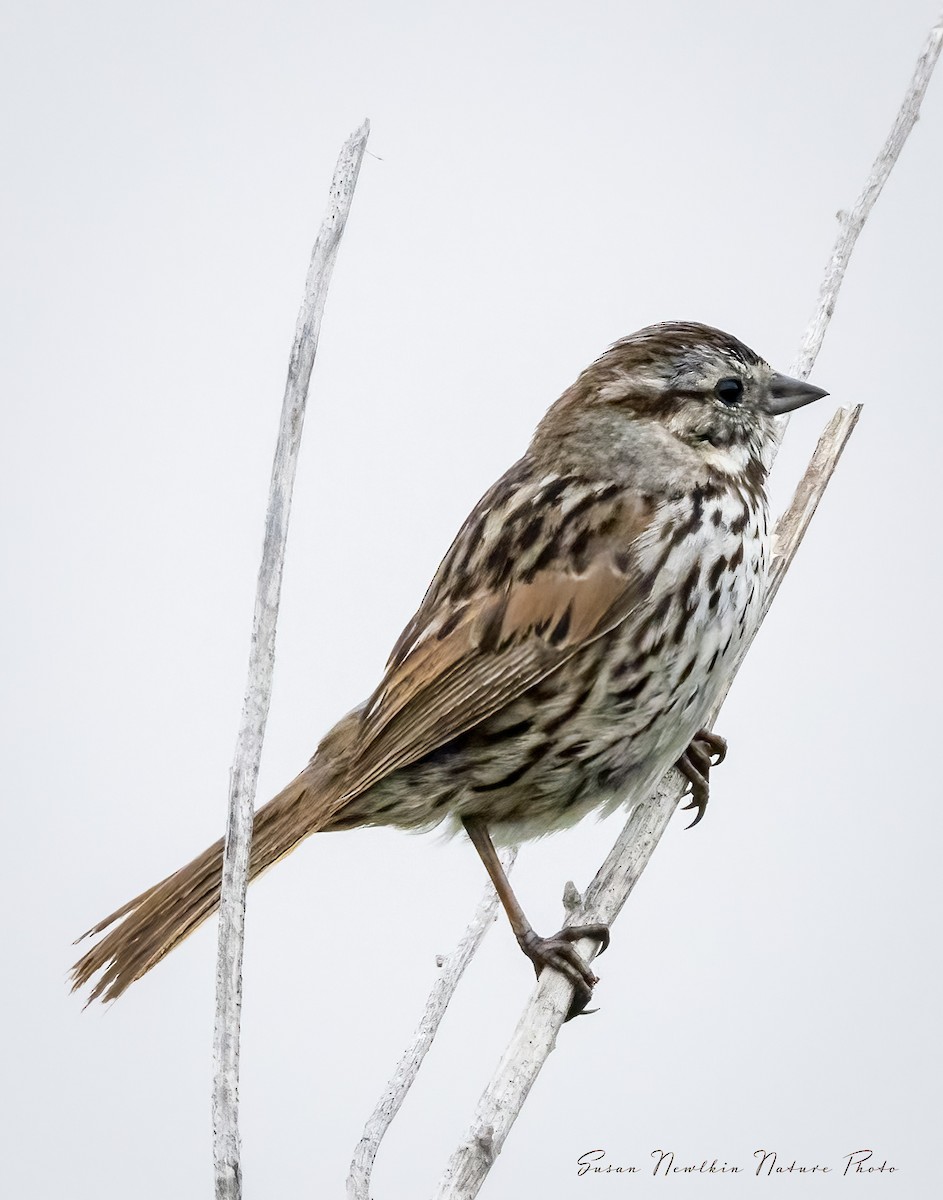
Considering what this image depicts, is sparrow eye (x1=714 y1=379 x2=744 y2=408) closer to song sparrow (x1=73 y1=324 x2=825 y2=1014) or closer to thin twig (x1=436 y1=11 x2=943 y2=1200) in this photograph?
song sparrow (x1=73 y1=324 x2=825 y2=1014)

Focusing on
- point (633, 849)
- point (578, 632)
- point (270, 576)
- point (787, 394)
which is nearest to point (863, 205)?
point (787, 394)

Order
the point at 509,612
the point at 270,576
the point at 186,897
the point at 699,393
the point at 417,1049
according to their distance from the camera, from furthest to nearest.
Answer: the point at 699,393 < the point at 509,612 < the point at 186,897 < the point at 417,1049 < the point at 270,576

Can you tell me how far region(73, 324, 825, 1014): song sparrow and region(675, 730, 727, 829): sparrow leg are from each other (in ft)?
0.45

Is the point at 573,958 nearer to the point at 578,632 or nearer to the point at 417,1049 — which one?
the point at 417,1049

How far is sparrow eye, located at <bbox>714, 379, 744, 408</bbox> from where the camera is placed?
3.22 meters

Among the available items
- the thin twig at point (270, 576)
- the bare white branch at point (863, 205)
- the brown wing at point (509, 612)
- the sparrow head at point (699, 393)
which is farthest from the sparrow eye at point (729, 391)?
the thin twig at point (270, 576)

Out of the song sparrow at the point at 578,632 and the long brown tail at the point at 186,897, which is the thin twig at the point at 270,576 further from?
the song sparrow at the point at 578,632

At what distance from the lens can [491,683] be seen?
305 cm

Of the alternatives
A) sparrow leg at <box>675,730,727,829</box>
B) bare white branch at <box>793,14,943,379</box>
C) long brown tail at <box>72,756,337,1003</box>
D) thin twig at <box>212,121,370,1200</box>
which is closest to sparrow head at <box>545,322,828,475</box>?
bare white branch at <box>793,14,943,379</box>

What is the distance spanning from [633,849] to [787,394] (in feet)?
3.38

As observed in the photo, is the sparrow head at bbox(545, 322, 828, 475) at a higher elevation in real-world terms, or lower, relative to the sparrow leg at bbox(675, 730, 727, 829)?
higher

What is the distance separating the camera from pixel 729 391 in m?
3.23

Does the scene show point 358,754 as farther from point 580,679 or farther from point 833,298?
point 833,298

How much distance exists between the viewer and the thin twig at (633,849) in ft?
7.11
